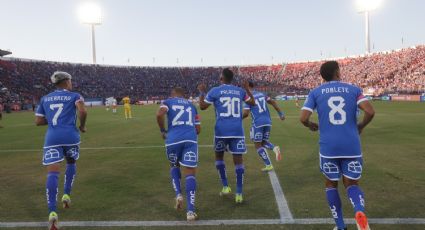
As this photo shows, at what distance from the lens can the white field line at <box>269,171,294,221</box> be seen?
5.72 m

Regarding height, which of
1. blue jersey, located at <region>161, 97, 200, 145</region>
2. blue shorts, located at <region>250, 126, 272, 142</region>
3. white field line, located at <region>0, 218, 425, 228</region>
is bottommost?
white field line, located at <region>0, 218, 425, 228</region>

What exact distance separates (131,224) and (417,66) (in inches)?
2636

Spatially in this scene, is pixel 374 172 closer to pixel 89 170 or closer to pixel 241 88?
pixel 241 88

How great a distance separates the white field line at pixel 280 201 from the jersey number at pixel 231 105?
1671 mm

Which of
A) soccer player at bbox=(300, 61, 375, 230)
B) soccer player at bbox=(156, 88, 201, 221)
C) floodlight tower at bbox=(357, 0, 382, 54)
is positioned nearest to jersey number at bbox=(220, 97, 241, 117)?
soccer player at bbox=(156, 88, 201, 221)

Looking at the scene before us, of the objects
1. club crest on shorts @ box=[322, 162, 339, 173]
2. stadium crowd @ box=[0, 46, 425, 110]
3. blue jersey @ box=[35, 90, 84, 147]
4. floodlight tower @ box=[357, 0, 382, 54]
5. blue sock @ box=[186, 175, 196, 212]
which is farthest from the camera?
floodlight tower @ box=[357, 0, 382, 54]

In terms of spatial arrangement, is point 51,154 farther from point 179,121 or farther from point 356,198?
point 356,198

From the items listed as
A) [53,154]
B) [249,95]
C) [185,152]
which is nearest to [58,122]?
[53,154]

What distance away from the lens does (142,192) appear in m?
7.44

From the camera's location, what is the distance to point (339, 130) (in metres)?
4.70

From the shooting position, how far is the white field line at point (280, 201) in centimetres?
572

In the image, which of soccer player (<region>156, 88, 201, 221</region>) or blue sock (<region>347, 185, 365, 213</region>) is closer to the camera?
blue sock (<region>347, 185, 365, 213</region>)

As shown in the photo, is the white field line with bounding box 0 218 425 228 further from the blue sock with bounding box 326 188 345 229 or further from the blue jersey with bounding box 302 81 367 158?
the blue jersey with bounding box 302 81 367 158

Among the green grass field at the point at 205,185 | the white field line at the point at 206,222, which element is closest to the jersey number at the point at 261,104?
the green grass field at the point at 205,185
